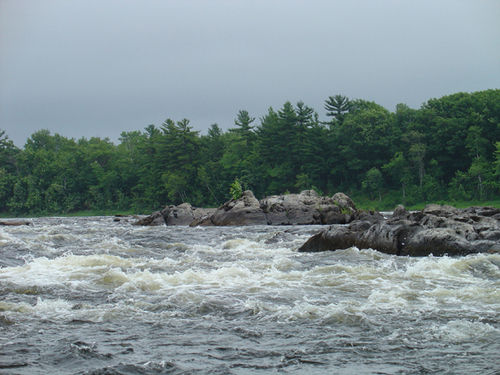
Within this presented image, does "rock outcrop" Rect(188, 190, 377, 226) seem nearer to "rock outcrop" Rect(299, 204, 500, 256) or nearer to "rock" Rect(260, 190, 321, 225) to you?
"rock" Rect(260, 190, 321, 225)

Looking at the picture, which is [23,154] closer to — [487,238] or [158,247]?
[158,247]

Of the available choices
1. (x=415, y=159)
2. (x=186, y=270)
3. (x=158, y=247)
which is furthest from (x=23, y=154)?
(x=186, y=270)

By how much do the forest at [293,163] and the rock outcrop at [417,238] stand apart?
1032 inches

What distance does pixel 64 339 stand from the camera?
5.11m

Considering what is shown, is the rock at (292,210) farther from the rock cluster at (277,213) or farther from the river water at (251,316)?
the river water at (251,316)

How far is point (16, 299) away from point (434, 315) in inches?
256

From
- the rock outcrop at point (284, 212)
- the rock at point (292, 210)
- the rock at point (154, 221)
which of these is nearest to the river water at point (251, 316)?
the rock outcrop at point (284, 212)

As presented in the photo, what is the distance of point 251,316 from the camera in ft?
20.3

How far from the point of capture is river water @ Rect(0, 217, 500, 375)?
4.38 meters

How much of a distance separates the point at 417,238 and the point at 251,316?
7313 millimetres

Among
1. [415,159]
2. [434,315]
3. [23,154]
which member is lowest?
[434,315]

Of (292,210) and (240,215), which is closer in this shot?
(240,215)

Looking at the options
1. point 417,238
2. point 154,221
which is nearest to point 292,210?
point 154,221

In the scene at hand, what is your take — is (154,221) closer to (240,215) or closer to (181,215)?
(181,215)
